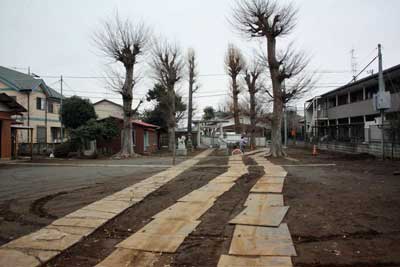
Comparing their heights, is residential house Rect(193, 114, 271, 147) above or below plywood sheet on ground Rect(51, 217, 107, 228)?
above

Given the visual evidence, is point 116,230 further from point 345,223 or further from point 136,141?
point 136,141

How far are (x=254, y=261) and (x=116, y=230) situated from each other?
2.44 meters

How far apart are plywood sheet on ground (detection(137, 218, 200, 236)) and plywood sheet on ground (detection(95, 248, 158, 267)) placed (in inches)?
31.4

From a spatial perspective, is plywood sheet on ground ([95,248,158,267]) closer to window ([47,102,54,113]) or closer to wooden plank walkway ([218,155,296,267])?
wooden plank walkway ([218,155,296,267])

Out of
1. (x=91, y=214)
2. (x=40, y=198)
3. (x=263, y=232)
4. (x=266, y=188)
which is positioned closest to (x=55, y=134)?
(x=40, y=198)

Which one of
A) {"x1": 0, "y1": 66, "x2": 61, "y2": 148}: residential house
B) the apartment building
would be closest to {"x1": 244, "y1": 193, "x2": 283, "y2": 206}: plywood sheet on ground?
the apartment building

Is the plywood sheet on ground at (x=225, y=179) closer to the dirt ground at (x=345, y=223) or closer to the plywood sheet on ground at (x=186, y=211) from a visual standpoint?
the dirt ground at (x=345, y=223)

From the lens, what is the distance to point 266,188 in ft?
28.1

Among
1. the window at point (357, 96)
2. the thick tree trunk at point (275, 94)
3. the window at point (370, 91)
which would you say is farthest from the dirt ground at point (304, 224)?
the window at point (357, 96)

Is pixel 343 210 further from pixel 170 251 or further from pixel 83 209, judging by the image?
pixel 83 209

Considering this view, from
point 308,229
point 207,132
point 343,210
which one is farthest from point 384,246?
point 207,132

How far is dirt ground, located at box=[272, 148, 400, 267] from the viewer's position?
13.0 feet

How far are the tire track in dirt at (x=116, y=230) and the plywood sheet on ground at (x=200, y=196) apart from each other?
0.21 metres

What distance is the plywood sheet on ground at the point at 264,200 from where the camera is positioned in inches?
269
